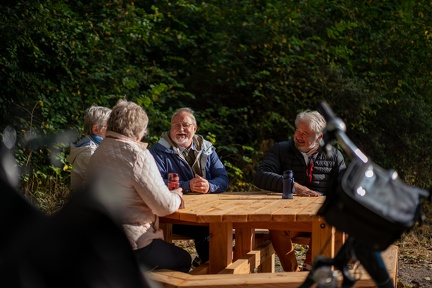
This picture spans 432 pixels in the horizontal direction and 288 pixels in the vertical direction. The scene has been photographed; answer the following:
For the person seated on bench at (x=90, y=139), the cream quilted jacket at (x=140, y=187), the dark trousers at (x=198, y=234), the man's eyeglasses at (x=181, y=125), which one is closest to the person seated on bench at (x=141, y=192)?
the cream quilted jacket at (x=140, y=187)

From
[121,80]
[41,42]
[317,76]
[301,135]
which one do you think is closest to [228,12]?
[317,76]

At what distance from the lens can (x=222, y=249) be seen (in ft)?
17.0

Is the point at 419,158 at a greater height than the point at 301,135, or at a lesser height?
lesser

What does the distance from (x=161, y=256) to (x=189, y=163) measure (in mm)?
1626

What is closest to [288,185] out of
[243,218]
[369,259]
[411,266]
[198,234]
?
[198,234]

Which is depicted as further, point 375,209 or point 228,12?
point 228,12

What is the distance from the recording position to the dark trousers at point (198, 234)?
644cm

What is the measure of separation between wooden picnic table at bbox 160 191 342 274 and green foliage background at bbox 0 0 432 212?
4100 mm

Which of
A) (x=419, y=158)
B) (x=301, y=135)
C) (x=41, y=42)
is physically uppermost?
(x=41, y=42)

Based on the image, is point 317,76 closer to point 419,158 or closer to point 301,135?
point 419,158

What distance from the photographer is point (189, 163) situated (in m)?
6.29

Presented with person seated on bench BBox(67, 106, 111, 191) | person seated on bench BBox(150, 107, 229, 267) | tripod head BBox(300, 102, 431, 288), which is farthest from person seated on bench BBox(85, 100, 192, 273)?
tripod head BBox(300, 102, 431, 288)

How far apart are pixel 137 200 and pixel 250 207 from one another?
0.82 m

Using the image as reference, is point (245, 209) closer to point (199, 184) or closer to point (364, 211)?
point (199, 184)
